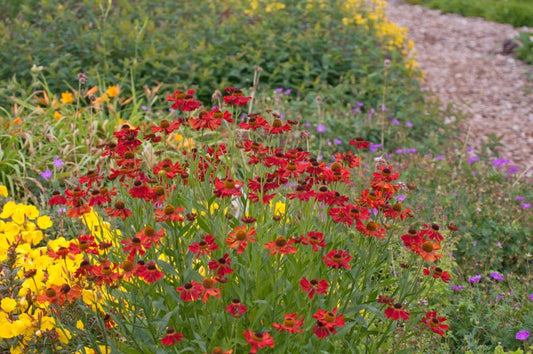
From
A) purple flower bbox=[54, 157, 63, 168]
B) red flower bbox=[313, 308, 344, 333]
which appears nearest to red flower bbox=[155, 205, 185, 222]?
red flower bbox=[313, 308, 344, 333]

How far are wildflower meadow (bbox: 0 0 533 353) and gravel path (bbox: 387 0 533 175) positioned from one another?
25.3 inches

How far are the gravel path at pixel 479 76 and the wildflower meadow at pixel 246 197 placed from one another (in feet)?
2.11

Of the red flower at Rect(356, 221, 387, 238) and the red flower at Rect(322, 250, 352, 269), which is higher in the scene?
the red flower at Rect(356, 221, 387, 238)

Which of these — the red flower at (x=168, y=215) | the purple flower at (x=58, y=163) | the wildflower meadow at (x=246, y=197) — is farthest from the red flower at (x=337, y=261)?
the purple flower at (x=58, y=163)

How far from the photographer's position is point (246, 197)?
2297 millimetres

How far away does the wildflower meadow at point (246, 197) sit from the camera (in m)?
1.89

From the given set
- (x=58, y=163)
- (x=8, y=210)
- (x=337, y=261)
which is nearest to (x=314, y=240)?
Answer: (x=337, y=261)

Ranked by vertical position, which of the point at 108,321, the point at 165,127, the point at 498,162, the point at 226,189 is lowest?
the point at 498,162

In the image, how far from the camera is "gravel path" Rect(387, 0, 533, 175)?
645 cm

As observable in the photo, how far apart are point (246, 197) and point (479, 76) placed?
21.2 ft

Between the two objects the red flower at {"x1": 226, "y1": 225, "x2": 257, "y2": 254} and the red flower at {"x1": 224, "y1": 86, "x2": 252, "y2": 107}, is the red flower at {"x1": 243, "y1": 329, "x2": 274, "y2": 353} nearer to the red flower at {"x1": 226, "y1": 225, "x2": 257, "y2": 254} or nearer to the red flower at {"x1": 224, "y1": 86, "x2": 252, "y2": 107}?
the red flower at {"x1": 226, "y1": 225, "x2": 257, "y2": 254}

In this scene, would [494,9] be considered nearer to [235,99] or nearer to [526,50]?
[526,50]

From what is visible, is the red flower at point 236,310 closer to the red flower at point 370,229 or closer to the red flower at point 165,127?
the red flower at point 370,229

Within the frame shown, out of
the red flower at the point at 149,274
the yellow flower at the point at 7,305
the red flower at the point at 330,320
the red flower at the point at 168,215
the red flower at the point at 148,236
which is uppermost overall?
the red flower at the point at 168,215
